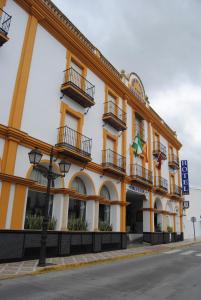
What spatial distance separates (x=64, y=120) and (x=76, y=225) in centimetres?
557

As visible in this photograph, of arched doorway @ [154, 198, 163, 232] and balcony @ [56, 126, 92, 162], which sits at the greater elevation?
balcony @ [56, 126, 92, 162]

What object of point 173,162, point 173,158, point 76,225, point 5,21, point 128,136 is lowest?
point 76,225

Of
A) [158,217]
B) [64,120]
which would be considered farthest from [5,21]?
[158,217]

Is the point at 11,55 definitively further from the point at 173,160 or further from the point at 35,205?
the point at 173,160

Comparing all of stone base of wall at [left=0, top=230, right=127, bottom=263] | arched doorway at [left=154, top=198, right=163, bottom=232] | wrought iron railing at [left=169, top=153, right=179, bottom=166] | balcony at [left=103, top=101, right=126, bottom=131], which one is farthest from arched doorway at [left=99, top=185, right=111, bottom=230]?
wrought iron railing at [left=169, top=153, right=179, bottom=166]

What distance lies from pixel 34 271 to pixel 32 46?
33.2 feet

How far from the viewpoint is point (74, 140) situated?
1462 centimetres

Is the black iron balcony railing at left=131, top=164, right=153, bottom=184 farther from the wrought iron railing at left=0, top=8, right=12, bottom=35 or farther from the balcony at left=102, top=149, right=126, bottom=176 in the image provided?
the wrought iron railing at left=0, top=8, right=12, bottom=35

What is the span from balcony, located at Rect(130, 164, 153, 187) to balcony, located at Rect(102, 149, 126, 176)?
1.64 m

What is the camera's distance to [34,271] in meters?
8.77

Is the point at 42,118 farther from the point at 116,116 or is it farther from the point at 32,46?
the point at 116,116

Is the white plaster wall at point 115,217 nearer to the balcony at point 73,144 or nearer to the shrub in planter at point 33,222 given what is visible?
the balcony at point 73,144

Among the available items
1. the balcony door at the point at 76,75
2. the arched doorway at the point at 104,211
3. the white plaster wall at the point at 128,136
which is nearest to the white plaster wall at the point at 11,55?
the balcony door at the point at 76,75

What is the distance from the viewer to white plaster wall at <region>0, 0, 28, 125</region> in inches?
455
